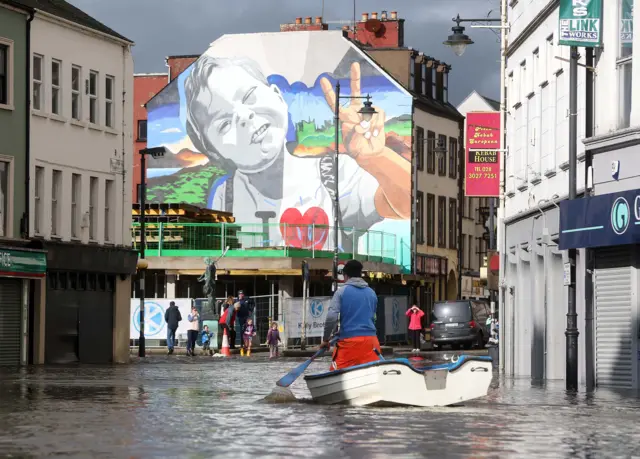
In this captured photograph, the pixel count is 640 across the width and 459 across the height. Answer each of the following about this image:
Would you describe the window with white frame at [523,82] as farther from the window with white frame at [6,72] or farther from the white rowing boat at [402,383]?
the white rowing boat at [402,383]

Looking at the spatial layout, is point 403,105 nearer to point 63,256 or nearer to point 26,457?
point 63,256

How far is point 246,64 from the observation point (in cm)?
8300

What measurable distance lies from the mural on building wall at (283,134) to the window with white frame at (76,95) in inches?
1265

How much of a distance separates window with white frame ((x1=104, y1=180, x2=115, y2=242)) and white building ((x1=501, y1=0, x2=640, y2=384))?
14.7 m

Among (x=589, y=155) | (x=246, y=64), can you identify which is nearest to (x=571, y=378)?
(x=589, y=155)

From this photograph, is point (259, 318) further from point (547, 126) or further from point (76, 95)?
point (547, 126)

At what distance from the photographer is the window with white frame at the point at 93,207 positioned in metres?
51.5

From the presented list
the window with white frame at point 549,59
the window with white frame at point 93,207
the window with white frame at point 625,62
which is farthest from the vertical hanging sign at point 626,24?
the window with white frame at point 93,207

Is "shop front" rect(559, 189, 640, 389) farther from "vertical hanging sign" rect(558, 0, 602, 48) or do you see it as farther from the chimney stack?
the chimney stack

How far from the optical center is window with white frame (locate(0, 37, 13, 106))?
46.7 m

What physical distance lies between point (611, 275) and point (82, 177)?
2513 cm

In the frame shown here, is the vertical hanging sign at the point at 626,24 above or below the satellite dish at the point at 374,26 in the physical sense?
below

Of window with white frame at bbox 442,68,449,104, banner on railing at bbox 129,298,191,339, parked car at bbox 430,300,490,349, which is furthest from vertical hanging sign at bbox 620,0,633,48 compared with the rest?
window with white frame at bbox 442,68,449,104

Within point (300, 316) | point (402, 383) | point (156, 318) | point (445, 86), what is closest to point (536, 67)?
point (402, 383)
